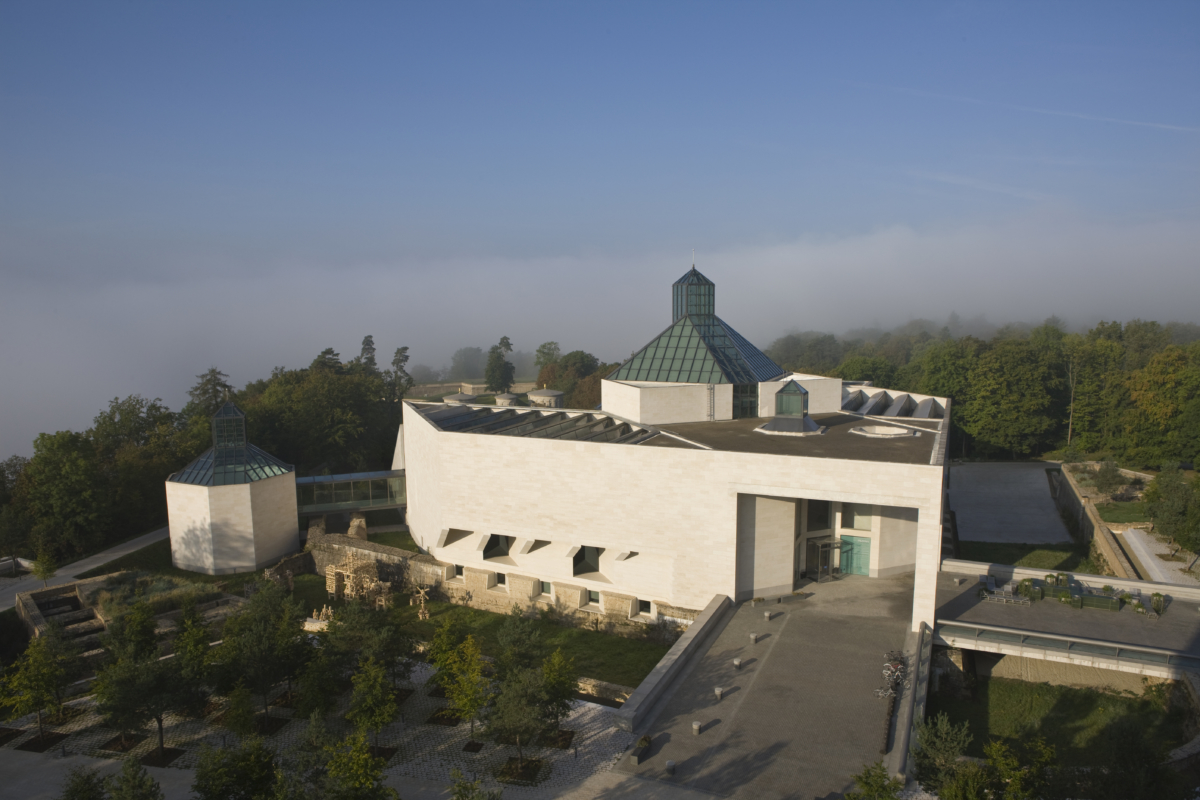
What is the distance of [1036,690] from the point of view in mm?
23656

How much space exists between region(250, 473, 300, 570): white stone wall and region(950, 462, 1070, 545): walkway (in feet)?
124

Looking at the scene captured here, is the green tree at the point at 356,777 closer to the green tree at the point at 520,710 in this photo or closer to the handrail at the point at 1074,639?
the green tree at the point at 520,710

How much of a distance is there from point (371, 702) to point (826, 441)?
19.8 metres

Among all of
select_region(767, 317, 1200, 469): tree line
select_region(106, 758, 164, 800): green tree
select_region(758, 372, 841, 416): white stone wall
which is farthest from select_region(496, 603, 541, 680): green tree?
select_region(767, 317, 1200, 469): tree line

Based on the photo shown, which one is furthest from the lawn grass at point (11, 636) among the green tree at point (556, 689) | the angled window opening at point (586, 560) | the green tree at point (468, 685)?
the green tree at point (556, 689)

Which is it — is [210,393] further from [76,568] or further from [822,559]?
[822,559]

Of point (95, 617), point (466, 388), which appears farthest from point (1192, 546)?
point (466, 388)

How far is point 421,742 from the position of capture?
20531 mm

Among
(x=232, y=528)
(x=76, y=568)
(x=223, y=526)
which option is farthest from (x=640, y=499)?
(x=76, y=568)

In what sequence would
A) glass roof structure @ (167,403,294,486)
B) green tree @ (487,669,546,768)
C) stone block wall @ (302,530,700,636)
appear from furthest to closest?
glass roof structure @ (167,403,294,486) < stone block wall @ (302,530,700,636) < green tree @ (487,669,546,768)

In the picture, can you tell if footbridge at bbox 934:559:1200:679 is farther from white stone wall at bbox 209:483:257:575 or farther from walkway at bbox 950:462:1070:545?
white stone wall at bbox 209:483:257:575

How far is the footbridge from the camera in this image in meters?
21.2

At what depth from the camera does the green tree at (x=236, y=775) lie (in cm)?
1545

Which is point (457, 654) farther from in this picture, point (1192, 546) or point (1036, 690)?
point (1192, 546)
